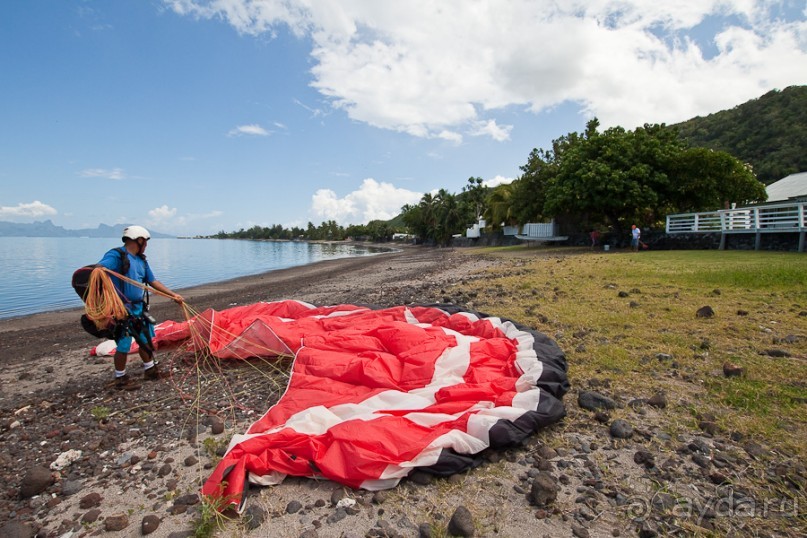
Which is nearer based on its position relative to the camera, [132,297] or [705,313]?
[132,297]

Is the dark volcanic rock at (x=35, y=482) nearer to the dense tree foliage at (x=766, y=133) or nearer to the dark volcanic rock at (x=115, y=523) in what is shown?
the dark volcanic rock at (x=115, y=523)

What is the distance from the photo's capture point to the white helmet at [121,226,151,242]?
489 cm

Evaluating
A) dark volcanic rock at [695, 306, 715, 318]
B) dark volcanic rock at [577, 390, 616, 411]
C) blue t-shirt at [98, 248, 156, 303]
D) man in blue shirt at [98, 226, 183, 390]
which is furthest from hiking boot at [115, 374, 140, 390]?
dark volcanic rock at [695, 306, 715, 318]

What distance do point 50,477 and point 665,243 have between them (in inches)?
936

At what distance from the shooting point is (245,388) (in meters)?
4.67

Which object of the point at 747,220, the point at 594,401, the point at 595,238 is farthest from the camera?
the point at 595,238

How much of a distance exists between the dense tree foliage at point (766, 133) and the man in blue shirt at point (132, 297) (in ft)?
153

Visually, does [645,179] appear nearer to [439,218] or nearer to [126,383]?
[126,383]

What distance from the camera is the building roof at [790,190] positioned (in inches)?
1048

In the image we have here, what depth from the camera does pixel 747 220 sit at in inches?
630

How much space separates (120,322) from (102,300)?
0.37 metres

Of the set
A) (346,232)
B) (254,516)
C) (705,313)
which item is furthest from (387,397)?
(346,232)

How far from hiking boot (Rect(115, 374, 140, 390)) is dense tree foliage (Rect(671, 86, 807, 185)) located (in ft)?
155

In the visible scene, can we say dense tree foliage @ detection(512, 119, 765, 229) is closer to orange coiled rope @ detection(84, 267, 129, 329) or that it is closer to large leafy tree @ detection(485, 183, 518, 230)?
large leafy tree @ detection(485, 183, 518, 230)
